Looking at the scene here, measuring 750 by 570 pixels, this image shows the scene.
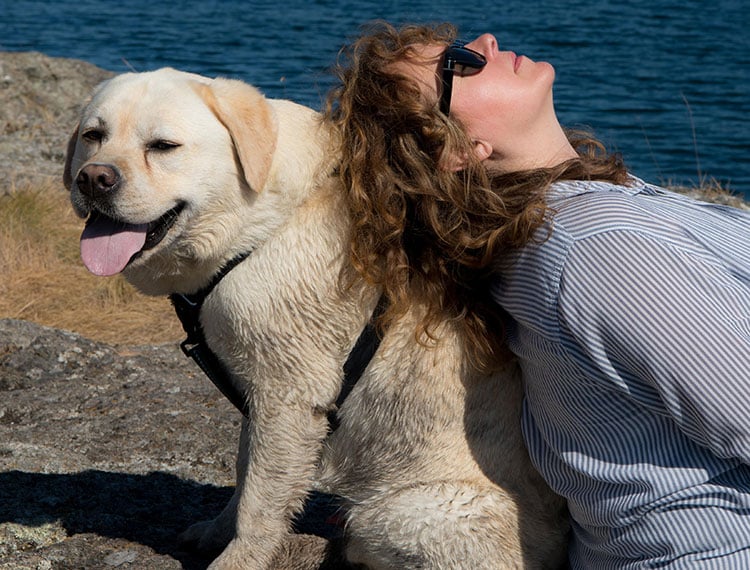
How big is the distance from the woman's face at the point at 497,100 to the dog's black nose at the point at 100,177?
3.12 ft

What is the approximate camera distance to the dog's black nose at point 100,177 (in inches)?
115

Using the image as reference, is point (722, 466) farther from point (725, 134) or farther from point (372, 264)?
point (725, 134)

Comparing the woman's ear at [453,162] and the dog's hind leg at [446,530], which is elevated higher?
the woman's ear at [453,162]

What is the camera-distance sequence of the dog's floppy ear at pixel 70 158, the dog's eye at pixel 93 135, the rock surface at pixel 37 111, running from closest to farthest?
1. the dog's eye at pixel 93 135
2. the dog's floppy ear at pixel 70 158
3. the rock surface at pixel 37 111

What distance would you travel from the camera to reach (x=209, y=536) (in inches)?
139

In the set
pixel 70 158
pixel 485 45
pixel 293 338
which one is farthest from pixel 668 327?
pixel 70 158

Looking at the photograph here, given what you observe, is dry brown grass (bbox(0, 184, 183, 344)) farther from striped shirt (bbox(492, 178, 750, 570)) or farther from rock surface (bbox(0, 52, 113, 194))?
striped shirt (bbox(492, 178, 750, 570))

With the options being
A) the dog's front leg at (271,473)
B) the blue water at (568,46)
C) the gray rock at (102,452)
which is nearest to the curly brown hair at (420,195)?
the dog's front leg at (271,473)

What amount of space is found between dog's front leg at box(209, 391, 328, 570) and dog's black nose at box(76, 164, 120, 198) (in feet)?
2.69

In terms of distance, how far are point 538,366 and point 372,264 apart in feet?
1.94

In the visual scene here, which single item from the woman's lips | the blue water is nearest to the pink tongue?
the woman's lips

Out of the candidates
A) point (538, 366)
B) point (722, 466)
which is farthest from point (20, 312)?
point (722, 466)

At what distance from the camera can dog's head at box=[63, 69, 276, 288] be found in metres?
2.95

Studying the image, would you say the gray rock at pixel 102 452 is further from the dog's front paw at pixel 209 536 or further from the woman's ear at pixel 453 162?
the woman's ear at pixel 453 162
